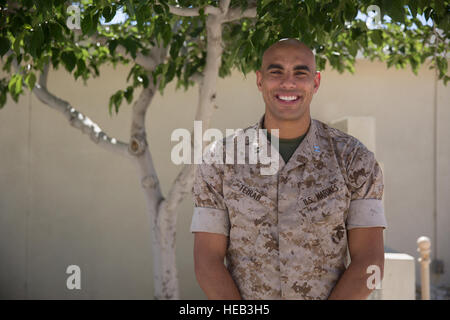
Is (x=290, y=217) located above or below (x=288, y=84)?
below

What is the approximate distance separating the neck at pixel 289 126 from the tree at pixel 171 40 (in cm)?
53

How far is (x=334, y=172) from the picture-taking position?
1.85 metres

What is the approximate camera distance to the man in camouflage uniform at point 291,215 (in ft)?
5.83

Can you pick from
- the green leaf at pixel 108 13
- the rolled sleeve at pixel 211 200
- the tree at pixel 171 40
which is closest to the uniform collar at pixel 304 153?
the rolled sleeve at pixel 211 200

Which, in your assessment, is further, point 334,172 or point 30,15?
point 30,15

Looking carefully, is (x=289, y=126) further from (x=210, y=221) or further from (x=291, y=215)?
(x=210, y=221)

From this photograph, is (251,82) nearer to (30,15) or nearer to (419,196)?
(419,196)

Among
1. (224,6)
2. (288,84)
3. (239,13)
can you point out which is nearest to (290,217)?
(288,84)

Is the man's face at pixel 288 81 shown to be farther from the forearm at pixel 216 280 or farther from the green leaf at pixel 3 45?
the green leaf at pixel 3 45

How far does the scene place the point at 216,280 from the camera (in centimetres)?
176

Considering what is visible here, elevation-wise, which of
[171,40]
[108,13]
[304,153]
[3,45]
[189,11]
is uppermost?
[171,40]

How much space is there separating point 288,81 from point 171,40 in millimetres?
2299
